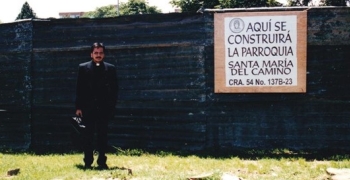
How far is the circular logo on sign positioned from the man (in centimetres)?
254

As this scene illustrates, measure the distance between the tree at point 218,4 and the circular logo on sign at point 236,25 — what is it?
97.6ft

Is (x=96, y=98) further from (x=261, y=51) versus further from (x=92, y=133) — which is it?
(x=261, y=51)

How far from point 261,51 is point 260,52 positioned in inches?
1.0

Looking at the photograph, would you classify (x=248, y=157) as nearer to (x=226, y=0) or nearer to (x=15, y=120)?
(x=15, y=120)

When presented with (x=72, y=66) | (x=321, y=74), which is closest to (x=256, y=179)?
(x=321, y=74)

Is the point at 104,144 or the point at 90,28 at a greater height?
the point at 90,28

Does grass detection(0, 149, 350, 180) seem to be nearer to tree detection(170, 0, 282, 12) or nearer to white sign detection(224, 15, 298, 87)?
white sign detection(224, 15, 298, 87)

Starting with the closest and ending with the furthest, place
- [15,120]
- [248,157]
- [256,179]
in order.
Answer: [256,179] < [248,157] < [15,120]

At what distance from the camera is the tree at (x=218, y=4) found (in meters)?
38.3

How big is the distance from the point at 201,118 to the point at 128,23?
7.67 ft

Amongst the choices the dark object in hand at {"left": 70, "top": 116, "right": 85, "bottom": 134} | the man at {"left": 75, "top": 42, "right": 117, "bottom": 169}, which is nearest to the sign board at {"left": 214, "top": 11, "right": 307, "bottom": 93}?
the man at {"left": 75, "top": 42, "right": 117, "bottom": 169}

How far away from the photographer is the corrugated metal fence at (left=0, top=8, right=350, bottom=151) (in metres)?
6.93

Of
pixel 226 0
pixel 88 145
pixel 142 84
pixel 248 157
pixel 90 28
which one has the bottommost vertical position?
pixel 248 157

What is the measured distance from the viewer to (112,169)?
5523mm
